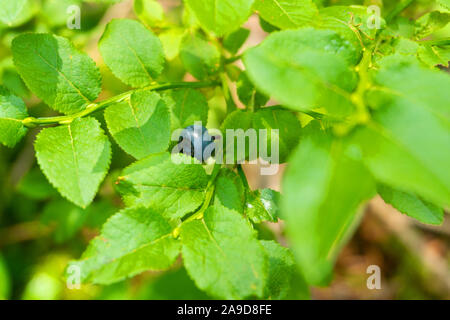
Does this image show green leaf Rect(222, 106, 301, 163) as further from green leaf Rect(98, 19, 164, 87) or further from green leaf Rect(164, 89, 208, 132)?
green leaf Rect(98, 19, 164, 87)

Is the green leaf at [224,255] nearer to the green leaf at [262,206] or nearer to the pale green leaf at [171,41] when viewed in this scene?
the green leaf at [262,206]

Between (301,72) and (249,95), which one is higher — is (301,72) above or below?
above

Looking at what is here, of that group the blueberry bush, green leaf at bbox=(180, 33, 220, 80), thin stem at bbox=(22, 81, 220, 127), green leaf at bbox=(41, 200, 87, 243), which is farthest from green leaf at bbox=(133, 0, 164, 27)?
green leaf at bbox=(41, 200, 87, 243)

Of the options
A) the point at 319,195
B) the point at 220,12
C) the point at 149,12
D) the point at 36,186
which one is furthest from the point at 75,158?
the point at 36,186

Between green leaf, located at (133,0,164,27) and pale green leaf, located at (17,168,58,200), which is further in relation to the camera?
pale green leaf, located at (17,168,58,200)

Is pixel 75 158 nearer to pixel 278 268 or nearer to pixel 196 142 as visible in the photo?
pixel 196 142

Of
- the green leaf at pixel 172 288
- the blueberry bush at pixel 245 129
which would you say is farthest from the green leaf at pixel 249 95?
the green leaf at pixel 172 288
